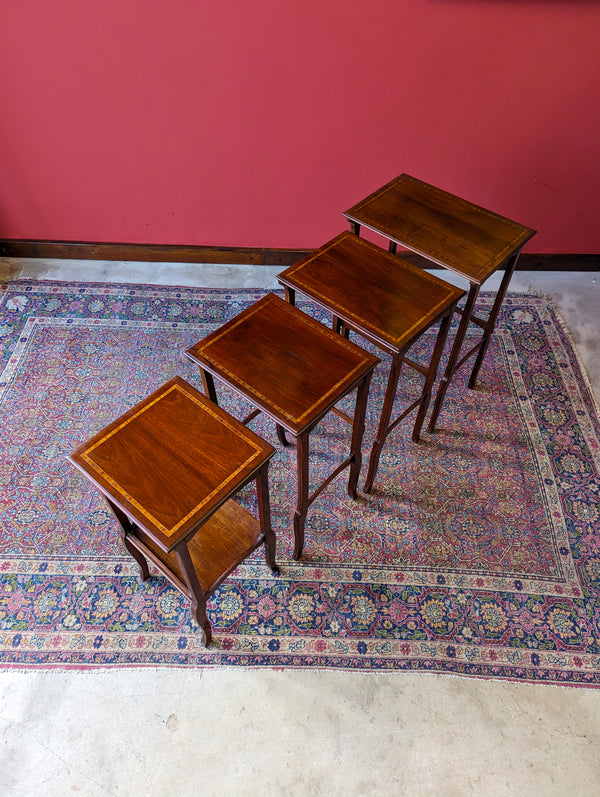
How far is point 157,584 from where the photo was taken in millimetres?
2330

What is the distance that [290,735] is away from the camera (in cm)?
201

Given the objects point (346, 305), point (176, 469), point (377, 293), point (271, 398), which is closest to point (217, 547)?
point (176, 469)

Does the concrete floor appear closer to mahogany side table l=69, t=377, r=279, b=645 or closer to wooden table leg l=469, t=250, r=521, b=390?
mahogany side table l=69, t=377, r=279, b=645

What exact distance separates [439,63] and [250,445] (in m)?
2.25

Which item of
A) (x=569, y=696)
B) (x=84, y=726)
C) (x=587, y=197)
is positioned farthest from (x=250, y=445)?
(x=587, y=197)

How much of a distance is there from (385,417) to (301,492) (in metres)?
0.48

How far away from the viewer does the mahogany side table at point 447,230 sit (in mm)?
2258

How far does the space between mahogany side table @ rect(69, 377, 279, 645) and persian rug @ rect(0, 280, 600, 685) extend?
0.42 metres

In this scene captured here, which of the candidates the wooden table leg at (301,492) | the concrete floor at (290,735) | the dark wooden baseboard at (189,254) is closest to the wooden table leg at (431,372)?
the wooden table leg at (301,492)

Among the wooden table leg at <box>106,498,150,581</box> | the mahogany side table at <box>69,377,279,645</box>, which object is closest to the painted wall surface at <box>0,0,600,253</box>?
the mahogany side table at <box>69,377,279,645</box>

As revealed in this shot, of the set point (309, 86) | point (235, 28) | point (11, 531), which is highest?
point (235, 28)

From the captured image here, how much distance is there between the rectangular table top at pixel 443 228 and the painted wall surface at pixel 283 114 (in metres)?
0.72

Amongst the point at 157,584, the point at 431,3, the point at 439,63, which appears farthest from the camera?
the point at 439,63

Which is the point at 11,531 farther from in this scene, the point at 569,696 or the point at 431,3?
the point at 431,3
